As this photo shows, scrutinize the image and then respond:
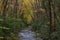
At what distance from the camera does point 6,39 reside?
11.0 meters

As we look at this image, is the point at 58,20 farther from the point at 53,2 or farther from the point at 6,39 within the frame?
the point at 6,39

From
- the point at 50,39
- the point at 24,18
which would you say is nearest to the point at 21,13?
the point at 24,18

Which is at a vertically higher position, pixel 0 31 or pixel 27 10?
pixel 0 31

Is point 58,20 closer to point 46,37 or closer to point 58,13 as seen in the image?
point 58,13

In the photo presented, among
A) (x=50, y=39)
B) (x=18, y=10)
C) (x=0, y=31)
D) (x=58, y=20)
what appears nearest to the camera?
(x=0, y=31)

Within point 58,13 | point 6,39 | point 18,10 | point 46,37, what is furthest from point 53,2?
point 18,10

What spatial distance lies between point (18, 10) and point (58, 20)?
1623cm

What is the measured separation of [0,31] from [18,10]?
19.0 m

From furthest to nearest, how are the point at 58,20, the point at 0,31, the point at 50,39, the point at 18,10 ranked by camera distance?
the point at 18,10 → the point at 58,20 → the point at 50,39 → the point at 0,31

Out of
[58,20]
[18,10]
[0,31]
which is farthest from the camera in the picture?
[18,10]

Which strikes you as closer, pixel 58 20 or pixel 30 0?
pixel 58 20

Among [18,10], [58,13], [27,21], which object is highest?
[58,13]

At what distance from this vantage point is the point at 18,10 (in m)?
29.4

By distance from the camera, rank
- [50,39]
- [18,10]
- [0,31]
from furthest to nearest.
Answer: [18,10]
[50,39]
[0,31]
